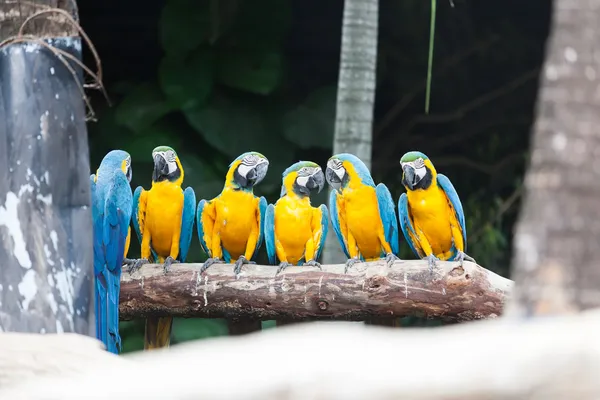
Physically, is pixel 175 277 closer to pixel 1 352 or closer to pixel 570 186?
pixel 1 352

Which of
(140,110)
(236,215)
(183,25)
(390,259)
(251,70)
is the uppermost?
(183,25)

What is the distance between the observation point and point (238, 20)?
6055mm

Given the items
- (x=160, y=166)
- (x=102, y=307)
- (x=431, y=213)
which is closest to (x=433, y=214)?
(x=431, y=213)

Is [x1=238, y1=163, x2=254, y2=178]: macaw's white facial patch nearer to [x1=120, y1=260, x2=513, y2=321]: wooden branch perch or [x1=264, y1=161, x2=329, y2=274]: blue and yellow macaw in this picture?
[x1=264, y1=161, x2=329, y2=274]: blue and yellow macaw

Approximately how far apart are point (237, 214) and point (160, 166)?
1.26 feet

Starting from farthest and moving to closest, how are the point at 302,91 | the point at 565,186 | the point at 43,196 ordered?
the point at 302,91 < the point at 43,196 < the point at 565,186

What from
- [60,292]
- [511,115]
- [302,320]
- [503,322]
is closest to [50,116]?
[60,292]

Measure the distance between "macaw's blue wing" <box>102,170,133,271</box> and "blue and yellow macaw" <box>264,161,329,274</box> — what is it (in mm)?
639

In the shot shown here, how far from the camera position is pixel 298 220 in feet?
12.3

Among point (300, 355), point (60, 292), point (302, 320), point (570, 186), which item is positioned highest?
point (570, 186)

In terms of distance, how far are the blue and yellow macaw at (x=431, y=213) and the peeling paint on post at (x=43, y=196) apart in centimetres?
179

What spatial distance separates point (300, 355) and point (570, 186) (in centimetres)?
54

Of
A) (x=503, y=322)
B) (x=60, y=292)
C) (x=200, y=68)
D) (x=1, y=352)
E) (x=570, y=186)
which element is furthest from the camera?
(x=200, y=68)

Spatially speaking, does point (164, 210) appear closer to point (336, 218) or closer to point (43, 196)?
point (336, 218)
